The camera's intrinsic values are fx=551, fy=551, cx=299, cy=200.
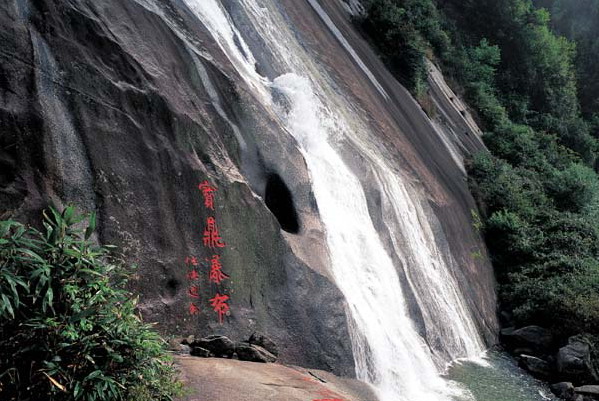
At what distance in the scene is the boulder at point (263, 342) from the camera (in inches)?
245

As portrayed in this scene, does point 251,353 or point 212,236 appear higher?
point 212,236

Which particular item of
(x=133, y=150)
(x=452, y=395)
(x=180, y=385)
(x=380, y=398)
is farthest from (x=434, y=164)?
(x=180, y=385)

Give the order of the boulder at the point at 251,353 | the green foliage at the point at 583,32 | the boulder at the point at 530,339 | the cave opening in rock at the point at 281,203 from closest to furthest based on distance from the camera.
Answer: the boulder at the point at 251,353 < the cave opening in rock at the point at 281,203 < the boulder at the point at 530,339 < the green foliage at the point at 583,32

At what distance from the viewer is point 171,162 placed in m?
6.13

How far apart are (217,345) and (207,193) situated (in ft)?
5.84

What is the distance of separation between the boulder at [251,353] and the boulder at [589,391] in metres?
7.51

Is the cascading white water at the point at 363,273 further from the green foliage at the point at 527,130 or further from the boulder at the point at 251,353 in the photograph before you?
the green foliage at the point at 527,130

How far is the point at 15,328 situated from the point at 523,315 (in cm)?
1265

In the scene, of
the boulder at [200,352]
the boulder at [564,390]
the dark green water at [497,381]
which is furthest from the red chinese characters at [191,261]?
the boulder at [564,390]

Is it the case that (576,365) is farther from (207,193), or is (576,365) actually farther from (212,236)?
(207,193)

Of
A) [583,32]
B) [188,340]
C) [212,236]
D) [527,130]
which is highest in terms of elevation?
[583,32]

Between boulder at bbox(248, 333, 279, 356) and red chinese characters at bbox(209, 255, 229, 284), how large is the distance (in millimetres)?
738

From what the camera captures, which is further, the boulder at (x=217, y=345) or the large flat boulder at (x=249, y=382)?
the boulder at (x=217, y=345)

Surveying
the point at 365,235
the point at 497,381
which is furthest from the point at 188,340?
the point at 497,381
